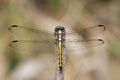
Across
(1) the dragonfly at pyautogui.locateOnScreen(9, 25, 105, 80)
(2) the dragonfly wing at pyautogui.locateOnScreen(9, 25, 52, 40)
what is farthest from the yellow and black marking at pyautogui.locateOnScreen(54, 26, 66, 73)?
(2) the dragonfly wing at pyautogui.locateOnScreen(9, 25, 52, 40)

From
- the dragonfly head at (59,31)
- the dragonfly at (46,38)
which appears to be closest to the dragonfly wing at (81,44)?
the dragonfly at (46,38)

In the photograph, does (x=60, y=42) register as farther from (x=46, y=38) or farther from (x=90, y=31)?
(x=90, y=31)

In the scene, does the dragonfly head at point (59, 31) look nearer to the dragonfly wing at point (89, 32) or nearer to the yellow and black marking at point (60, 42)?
the yellow and black marking at point (60, 42)

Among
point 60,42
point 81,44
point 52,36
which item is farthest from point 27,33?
point 81,44

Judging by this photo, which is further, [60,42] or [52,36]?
[52,36]

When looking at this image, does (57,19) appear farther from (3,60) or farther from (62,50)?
(3,60)

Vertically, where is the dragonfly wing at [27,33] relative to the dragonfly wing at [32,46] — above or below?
above
